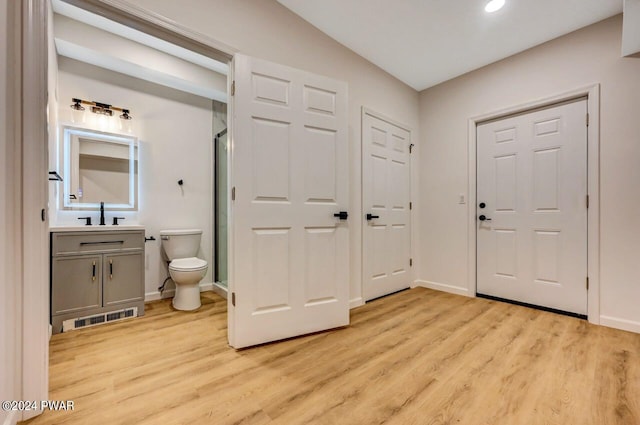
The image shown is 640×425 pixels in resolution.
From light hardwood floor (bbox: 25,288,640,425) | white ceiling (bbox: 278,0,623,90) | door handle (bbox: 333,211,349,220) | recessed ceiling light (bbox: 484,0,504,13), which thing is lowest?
light hardwood floor (bbox: 25,288,640,425)

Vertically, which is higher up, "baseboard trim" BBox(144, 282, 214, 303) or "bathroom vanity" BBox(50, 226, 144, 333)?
"bathroom vanity" BBox(50, 226, 144, 333)

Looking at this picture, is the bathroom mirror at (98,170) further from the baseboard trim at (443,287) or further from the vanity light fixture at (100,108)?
the baseboard trim at (443,287)

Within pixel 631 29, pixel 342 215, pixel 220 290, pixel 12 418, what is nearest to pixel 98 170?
pixel 220 290

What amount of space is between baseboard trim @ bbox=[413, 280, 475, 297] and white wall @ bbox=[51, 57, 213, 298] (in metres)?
2.67

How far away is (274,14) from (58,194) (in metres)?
2.50

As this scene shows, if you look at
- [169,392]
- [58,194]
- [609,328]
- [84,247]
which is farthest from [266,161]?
[609,328]

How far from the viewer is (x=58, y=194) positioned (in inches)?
98.5

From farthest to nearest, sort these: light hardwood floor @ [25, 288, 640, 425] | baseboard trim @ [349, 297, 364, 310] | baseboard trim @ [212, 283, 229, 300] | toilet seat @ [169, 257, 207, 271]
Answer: baseboard trim @ [212, 283, 229, 300] → baseboard trim @ [349, 297, 364, 310] → toilet seat @ [169, 257, 207, 271] → light hardwood floor @ [25, 288, 640, 425]

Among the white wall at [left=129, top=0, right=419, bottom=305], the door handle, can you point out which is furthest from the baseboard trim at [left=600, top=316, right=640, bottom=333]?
the door handle

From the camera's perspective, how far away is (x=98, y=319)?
90.2 inches

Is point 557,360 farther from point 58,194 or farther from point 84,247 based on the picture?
point 58,194

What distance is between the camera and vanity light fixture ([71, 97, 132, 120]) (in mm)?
2582

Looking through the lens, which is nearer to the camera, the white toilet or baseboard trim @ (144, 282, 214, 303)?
the white toilet

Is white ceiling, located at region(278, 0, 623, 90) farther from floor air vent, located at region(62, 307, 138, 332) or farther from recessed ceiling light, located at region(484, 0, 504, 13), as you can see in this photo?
floor air vent, located at region(62, 307, 138, 332)
